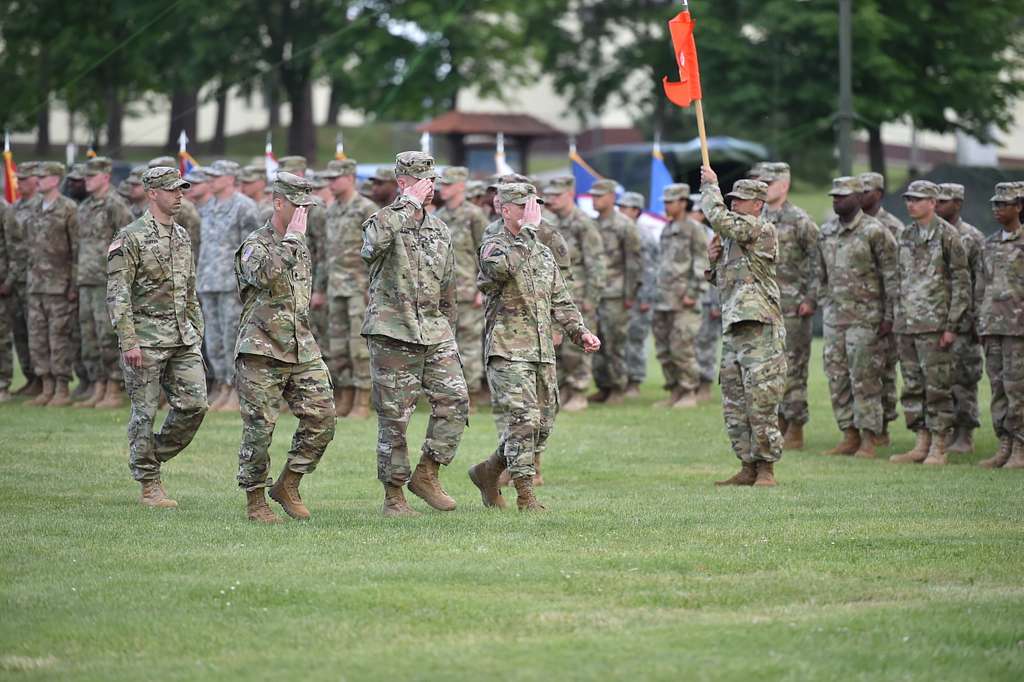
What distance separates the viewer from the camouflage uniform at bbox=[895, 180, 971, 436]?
1468 cm

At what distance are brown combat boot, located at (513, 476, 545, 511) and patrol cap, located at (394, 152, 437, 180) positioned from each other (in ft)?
7.02

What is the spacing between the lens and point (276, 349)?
1073 cm

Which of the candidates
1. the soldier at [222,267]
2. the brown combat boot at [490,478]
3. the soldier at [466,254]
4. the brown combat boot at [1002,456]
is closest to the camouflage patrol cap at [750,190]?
the brown combat boot at [490,478]

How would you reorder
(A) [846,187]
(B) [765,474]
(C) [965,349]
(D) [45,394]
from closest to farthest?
1. (B) [765,474]
2. (A) [846,187]
3. (C) [965,349]
4. (D) [45,394]

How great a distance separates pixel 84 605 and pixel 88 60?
44119 millimetres

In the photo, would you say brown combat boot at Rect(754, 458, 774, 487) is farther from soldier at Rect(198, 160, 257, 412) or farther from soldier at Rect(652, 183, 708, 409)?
soldier at Rect(198, 160, 257, 412)

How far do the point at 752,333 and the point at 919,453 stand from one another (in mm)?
2937

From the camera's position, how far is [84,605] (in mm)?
8414

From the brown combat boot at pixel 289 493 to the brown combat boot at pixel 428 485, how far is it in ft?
2.51

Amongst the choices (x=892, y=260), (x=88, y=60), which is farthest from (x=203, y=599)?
(x=88, y=60)

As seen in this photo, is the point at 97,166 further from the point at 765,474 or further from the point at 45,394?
the point at 765,474

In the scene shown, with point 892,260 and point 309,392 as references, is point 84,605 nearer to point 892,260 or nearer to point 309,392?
point 309,392

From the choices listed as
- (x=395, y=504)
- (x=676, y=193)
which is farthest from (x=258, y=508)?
(x=676, y=193)

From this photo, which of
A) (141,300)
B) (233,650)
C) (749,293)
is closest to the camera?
(233,650)
